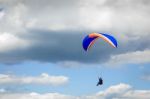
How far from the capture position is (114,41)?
92.5 m

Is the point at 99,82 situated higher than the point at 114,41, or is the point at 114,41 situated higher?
the point at 114,41

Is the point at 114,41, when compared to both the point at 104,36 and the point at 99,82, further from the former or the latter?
the point at 99,82

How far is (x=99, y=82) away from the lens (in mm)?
96312

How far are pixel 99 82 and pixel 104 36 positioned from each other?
1002 cm

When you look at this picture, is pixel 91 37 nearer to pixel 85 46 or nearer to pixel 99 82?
pixel 85 46

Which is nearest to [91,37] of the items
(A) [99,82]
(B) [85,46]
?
(B) [85,46]

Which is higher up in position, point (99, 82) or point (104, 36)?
point (104, 36)

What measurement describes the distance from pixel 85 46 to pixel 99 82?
8419mm

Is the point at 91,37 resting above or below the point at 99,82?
above

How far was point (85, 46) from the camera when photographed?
319 feet

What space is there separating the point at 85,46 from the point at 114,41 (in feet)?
25.1

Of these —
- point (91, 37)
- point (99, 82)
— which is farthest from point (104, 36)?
point (99, 82)

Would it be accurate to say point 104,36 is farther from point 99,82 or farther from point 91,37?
point 99,82
